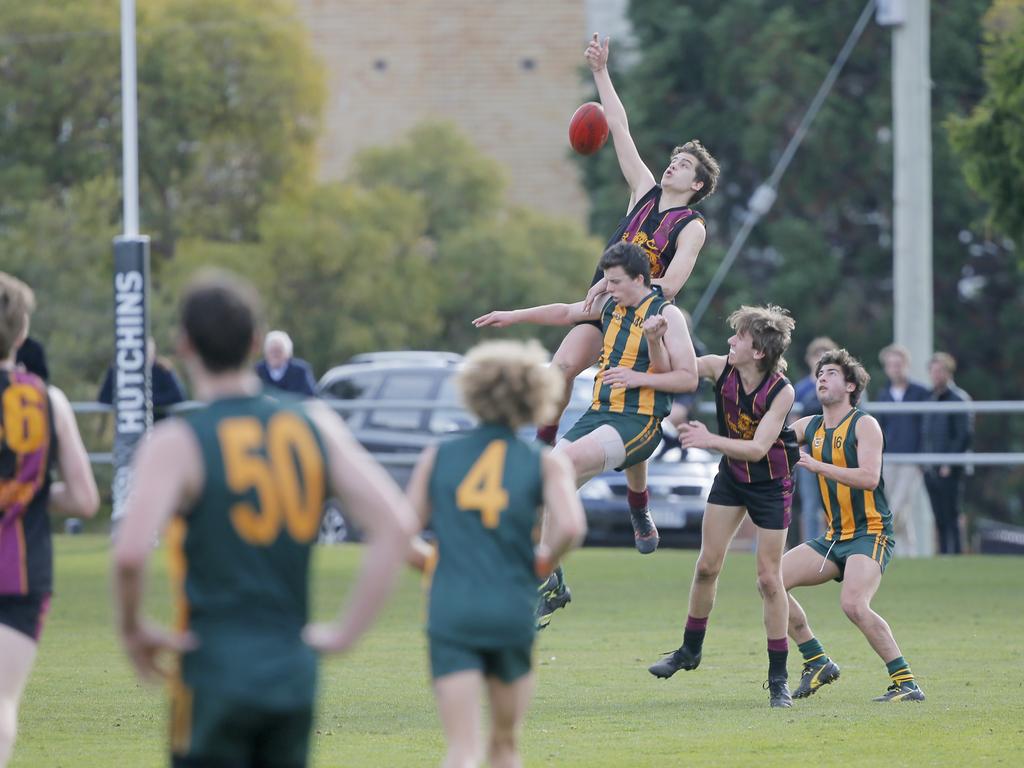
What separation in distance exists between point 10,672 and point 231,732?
179 cm

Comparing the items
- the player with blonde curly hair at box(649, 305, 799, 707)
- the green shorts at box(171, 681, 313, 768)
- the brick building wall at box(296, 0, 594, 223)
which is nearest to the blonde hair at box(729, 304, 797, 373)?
the player with blonde curly hair at box(649, 305, 799, 707)

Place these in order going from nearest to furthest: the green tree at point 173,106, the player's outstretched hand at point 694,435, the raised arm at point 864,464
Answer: the player's outstretched hand at point 694,435
the raised arm at point 864,464
the green tree at point 173,106

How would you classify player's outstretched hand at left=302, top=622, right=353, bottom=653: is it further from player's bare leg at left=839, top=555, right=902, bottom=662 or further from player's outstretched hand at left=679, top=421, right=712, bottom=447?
player's bare leg at left=839, top=555, right=902, bottom=662

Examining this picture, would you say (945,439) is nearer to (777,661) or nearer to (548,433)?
(548,433)

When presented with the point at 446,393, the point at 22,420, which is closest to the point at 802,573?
the point at 22,420

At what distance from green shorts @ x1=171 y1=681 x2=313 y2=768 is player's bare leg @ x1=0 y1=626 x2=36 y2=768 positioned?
5.17 ft

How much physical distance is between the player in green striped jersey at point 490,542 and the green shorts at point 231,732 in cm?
90

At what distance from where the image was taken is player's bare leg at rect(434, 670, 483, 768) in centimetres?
542

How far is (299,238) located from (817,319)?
1043 cm

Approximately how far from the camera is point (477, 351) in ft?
19.0

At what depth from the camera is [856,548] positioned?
983 cm

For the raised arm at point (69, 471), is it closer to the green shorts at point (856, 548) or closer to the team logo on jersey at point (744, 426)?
the team logo on jersey at point (744, 426)

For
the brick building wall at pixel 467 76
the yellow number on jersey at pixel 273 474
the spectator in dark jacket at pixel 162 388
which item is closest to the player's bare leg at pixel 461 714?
the yellow number on jersey at pixel 273 474

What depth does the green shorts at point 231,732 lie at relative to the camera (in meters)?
4.50
